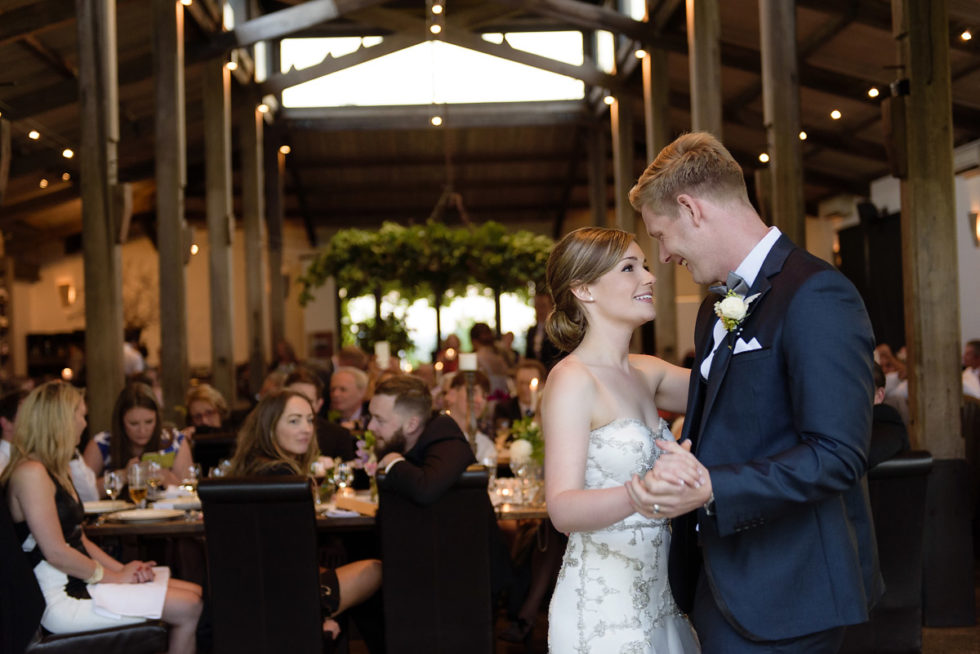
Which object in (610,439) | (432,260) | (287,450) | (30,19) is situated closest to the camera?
(610,439)

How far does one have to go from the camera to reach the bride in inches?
96.5

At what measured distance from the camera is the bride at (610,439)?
8.04ft

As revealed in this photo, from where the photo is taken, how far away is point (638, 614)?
2531 mm

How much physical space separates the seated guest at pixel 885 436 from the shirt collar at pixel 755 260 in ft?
6.83

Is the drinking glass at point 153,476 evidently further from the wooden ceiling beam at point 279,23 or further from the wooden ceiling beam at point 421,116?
the wooden ceiling beam at point 421,116

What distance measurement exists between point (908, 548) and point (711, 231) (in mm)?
2611

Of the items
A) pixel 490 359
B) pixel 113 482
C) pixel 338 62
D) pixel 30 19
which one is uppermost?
pixel 338 62

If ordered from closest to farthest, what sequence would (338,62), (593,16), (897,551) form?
1. (897,551)
2. (593,16)
3. (338,62)

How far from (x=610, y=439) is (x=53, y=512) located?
2.48 meters

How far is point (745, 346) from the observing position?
2.00 metres

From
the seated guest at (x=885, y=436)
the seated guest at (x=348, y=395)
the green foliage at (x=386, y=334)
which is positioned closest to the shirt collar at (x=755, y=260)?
the seated guest at (x=885, y=436)

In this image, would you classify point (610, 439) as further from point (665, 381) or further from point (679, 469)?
point (679, 469)

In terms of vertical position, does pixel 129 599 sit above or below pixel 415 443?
below

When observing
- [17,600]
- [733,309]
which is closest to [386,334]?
[17,600]
